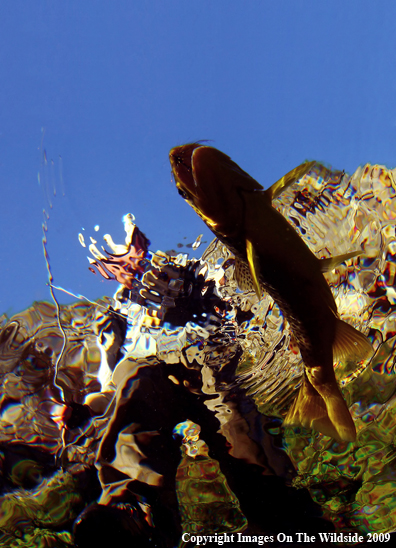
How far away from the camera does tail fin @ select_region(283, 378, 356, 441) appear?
2.71 meters

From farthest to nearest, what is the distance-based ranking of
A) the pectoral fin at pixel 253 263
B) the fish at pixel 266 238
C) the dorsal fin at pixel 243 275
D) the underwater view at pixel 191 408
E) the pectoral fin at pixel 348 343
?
the underwater view at pixel 191 408 → the dorsal fin at pixel 243 275 → the pectoral fin at pixel 348 343 → the fish at pixel 266 238 → the pectoral fin at pixel 253 263

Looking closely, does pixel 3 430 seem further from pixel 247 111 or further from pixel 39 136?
pixel 247 111

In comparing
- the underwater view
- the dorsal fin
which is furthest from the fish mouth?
the underwater view

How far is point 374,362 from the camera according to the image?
3488 millimetres

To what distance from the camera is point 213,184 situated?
2137 millimetres

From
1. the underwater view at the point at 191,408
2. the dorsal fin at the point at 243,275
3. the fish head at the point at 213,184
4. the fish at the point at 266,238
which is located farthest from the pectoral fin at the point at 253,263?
the underwater view at the point at 191,408

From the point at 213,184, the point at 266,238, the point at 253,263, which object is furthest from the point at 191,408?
the point at 213,184

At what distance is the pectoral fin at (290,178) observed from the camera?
2.09m

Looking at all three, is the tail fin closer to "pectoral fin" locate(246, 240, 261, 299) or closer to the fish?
the fish

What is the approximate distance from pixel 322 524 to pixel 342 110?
4698mm

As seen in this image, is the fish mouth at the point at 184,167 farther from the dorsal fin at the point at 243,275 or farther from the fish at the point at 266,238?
the dorsal fin at the point at 243,275

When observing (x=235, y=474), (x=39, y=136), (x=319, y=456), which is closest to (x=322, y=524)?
(x=319, y=456)

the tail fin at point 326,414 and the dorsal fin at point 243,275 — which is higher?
the dorsal fin at point 243,275

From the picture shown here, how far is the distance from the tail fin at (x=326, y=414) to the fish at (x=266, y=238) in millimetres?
490
